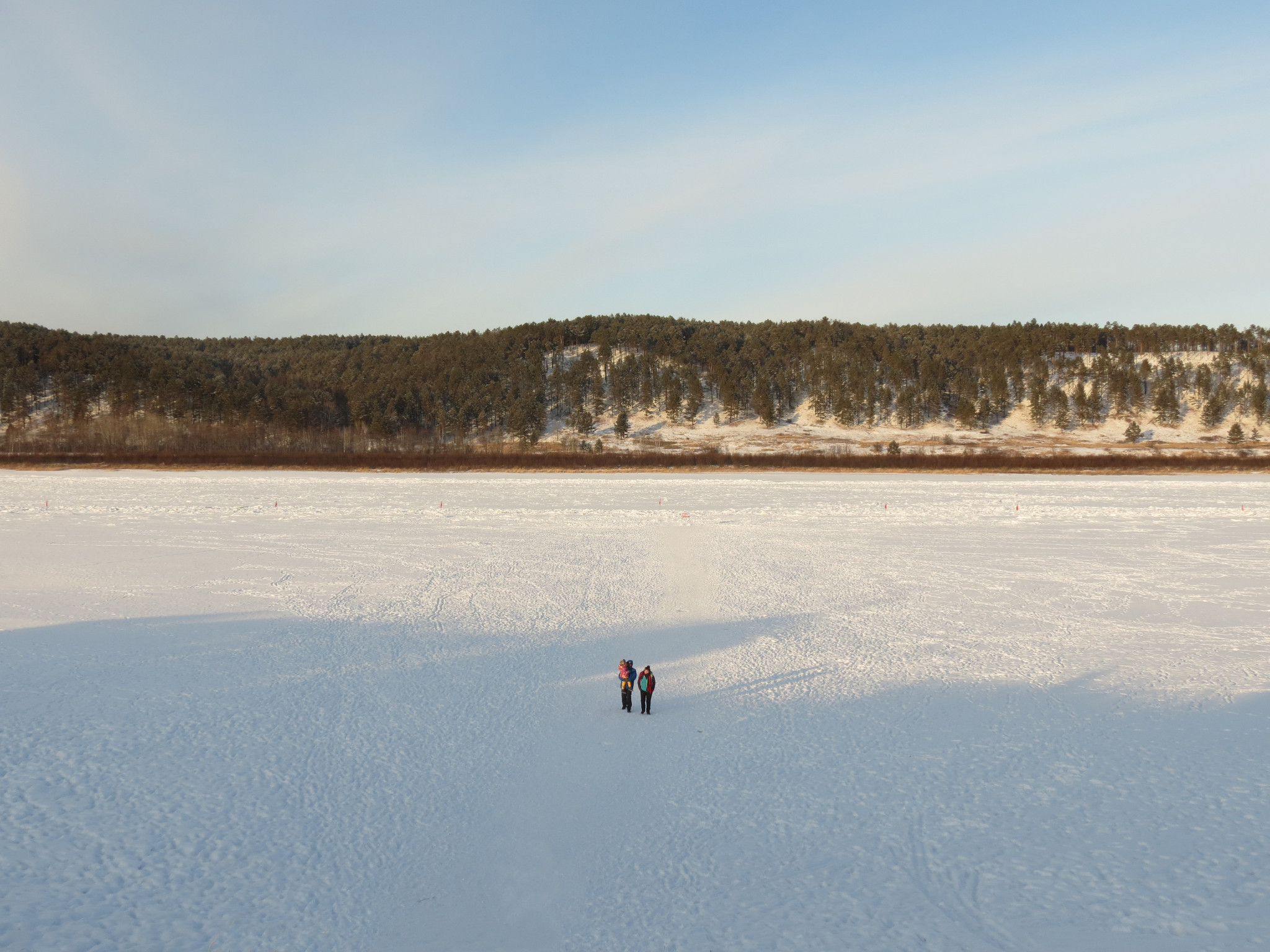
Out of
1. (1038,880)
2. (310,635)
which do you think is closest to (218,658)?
(310,635)

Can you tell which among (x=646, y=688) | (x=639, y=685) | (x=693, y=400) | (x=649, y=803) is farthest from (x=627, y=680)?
(x=693, y=400)

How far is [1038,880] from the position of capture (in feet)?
21.0

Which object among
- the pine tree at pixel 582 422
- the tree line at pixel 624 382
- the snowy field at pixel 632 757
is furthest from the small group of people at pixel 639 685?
the pine tree at pixel 582 422

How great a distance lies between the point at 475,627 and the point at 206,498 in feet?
92.2

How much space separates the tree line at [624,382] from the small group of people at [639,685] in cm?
8805

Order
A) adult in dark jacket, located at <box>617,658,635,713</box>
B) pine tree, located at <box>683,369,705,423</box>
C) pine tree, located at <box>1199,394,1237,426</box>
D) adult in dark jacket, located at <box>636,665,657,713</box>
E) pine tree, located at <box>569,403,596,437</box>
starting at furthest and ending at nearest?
1. pine tree, located at <box>683,369,705,423</box>
2. pine tree, located at <box>569,403,596,437</box>
3. pine tree, located at <box>1199,394,1237,426</box>
4. adult in dark jacket, located at <box>617,658,635,713</box>
5. adult in dark jacket, located at <box>636,665,657,713</box>

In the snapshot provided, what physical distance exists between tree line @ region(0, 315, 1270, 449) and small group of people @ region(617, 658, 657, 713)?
88048 mm

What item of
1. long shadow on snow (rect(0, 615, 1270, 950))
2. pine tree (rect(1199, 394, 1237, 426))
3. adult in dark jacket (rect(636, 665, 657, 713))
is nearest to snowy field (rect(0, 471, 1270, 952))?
long shadow on snow (rect(0, 615, 1270, 950))

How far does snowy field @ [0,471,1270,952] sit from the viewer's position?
5938 mm

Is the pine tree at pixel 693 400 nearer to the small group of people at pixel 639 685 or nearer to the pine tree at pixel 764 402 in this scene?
the pine tree at pixel 764 402

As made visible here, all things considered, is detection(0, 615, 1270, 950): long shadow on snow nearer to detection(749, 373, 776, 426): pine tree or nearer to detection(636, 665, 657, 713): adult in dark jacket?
detection(636, 665, 657, 713): adult in dark jacket

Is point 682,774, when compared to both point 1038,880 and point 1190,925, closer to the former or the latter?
point 1038,880

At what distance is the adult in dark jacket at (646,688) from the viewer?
9656 millimetres

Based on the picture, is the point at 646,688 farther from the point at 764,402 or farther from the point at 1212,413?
the point at 1212,413
